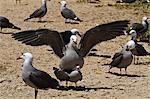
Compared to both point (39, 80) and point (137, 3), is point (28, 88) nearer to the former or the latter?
point (39, 80)

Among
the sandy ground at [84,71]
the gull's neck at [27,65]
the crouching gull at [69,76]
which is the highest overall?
the gull's neck at [27,65]

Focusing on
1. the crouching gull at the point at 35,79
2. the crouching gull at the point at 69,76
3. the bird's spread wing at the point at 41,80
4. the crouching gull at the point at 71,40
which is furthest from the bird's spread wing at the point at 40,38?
the bird's spread wing at the point at 41,80

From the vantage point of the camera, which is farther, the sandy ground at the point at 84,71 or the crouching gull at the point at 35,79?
the sandy ground at the point at 84,71

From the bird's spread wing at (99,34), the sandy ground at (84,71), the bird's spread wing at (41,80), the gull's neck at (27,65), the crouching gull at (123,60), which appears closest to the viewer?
the bird's spread wing at (41,80)

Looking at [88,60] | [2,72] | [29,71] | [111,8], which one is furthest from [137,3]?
[29,71]

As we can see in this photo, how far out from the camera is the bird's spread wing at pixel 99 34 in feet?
36.1

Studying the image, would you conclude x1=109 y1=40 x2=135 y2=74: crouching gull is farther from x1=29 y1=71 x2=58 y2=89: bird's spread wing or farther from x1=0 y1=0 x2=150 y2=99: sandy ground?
x1=29 y1=71 x2=58 y2=89: bird's spread wing

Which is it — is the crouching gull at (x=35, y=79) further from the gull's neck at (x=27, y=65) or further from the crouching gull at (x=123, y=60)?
the crouching gull at (x=123, y=60)

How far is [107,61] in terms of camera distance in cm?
1292

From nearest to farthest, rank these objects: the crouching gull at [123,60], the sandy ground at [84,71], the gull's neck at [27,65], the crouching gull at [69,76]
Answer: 1. the gull's neck at [27,65]
2. the sandy ground at [84,71]
3. the crouching gull at [69,76]
4. the crouching gull at [123,60]

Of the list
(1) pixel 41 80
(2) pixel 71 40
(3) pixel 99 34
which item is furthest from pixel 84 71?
(1) pixel 41 80

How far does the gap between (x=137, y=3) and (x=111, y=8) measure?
1.83m

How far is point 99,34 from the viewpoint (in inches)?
437

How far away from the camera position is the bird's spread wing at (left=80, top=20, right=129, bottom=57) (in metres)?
11.0
